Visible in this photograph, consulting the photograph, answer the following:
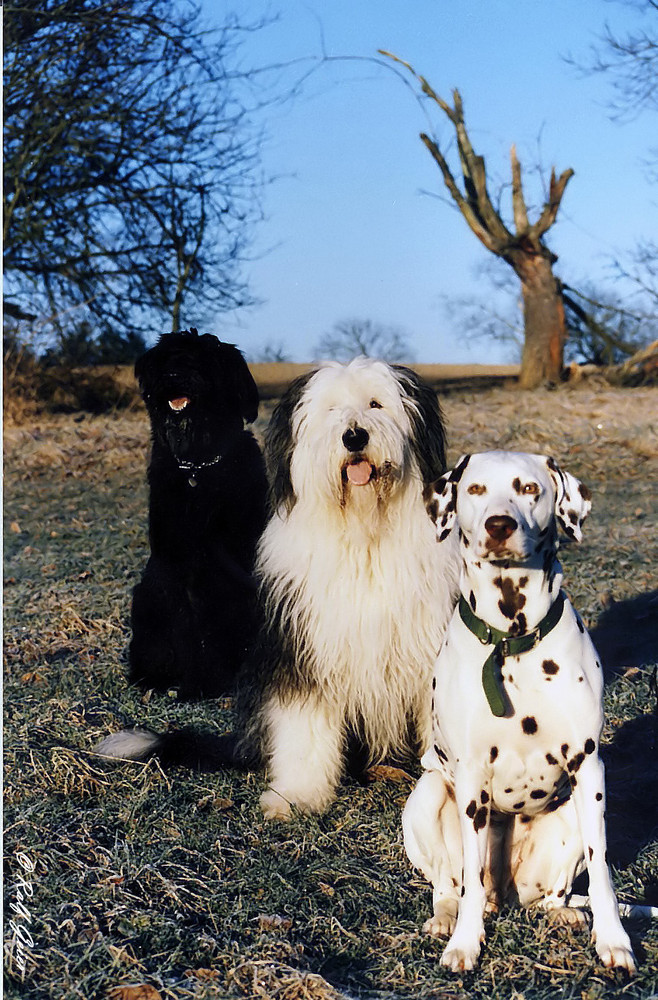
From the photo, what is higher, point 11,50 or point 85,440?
point 11,50

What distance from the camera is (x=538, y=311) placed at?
1370cm

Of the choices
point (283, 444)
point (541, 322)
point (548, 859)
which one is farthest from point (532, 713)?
point (541, 322)

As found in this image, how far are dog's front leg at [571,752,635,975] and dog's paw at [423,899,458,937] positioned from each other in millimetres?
359

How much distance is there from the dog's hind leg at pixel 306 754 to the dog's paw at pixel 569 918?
1.03 metres

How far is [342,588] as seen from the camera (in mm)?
3357

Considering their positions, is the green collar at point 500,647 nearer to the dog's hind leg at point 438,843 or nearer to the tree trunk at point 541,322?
the dog's hind leg at point 438,843

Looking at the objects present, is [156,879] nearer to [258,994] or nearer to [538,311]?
[258,994]

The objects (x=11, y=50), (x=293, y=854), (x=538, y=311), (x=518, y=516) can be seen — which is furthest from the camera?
(x=538, y=311)

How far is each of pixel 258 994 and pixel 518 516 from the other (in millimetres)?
1192

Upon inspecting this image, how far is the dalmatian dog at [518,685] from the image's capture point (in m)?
2.33

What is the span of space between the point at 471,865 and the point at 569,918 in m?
0.36

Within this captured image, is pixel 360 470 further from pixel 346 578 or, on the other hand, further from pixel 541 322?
pixel 541 322

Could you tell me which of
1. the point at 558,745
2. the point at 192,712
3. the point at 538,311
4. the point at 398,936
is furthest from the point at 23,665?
the point at 538,311

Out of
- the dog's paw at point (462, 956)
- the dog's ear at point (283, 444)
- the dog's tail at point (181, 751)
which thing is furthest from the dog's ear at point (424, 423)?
the dog's paw at point (462, 956)
